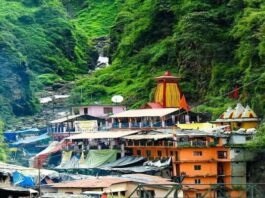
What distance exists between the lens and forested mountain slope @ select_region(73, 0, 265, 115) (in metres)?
52.1

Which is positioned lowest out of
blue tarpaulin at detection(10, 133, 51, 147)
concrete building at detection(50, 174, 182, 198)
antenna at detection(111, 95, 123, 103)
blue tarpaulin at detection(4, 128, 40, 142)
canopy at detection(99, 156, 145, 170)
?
concrete building at detection(50, 174, 182, 198)

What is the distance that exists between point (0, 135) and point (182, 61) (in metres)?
15.7

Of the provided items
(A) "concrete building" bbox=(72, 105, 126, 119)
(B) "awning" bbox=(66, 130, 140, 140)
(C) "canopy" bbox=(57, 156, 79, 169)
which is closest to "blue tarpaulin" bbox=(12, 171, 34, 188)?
(C) "canopy" bbox=(57, 156, 79, 169)

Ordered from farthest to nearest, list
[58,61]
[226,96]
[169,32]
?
1. [58,61]
2. [169,32]
3. [226,96]

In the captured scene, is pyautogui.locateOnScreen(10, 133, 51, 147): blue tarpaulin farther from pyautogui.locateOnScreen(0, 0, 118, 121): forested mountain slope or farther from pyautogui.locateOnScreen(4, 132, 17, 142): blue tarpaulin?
pyautogui.locateOnScreen(0, 0, 118, 121): forested mountain slope

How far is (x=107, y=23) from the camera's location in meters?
115

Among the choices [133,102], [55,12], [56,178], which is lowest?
[56,178]

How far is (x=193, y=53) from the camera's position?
58.9 m

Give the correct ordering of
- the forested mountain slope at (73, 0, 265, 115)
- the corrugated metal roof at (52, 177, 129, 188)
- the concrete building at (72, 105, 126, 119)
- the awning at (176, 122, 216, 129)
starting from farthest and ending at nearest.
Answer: the concrete building at (72, 105, 126, 119) → the forested mountain slope at (73, 0, 265, 115) → the awning at (176, 122, 216, 129) → the corrugated metal roof at (52, 177, 129, 188)

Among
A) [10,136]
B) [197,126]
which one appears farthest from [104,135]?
[10,136]

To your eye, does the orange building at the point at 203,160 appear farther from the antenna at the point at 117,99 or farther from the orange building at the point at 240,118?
the antenna at the point at 117,99

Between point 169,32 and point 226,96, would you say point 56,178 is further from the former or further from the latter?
point 169,32

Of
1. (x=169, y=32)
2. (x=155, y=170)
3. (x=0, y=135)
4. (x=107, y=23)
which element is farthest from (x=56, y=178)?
(x=107, y=23)

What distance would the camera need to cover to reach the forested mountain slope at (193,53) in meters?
52.1
